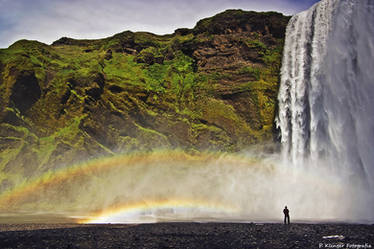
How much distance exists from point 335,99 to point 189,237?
83.9 ft

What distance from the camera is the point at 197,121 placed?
173 feet

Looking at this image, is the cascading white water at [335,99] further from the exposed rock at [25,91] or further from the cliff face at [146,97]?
the exposed rock at [25,91]

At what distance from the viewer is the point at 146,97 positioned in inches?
2207

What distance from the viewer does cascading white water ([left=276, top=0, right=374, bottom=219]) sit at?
114ft

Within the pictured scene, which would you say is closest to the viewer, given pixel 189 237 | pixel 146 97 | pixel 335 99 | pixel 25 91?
pixel 189 237

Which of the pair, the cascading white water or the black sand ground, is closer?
the black sand ground

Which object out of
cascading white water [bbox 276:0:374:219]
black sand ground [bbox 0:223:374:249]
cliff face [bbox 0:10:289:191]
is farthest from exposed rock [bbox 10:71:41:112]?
cascading white water [bbox 276:0:374:219]

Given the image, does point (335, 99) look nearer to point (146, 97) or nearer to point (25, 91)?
point (146, 97)

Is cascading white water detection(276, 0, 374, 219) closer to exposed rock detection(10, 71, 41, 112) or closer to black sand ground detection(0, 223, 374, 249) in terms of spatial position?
black sand ground detection(0, 223, 374, 249)

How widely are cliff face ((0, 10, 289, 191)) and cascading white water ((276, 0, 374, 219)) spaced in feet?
24.5

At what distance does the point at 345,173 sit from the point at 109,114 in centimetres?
3368

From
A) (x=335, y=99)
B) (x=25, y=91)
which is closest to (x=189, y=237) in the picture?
(x=335, y=99)

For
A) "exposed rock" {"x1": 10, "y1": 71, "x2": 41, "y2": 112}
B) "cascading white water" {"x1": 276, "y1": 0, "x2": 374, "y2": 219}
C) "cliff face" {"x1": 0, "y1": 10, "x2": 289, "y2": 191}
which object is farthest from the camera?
"exposed rock" {"x1": 10, "y1": 71, "x2": 41, "y2": 112}

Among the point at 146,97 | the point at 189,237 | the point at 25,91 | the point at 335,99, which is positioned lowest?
the point at 189,237
